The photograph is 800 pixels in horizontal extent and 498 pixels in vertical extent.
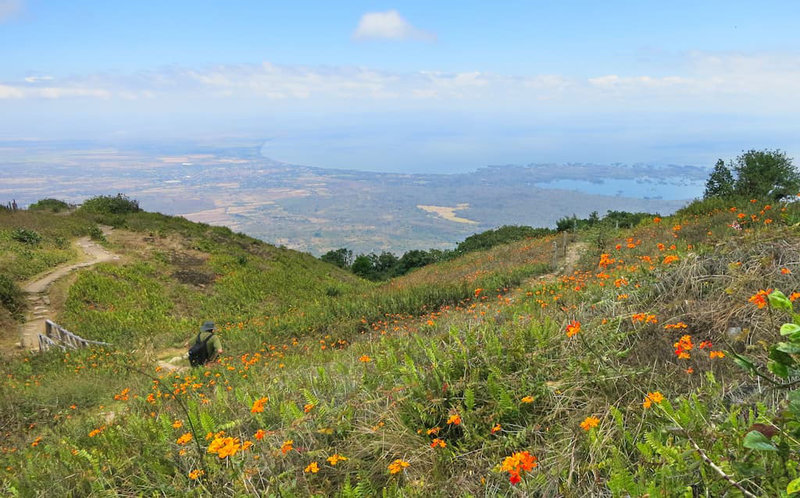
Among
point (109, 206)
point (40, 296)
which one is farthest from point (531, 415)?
point (109, 206)

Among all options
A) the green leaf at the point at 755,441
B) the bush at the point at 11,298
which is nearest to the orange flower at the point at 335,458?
the green leaf at the point at 755,441

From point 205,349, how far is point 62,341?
6271 mm

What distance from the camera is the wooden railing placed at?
39.4 feet

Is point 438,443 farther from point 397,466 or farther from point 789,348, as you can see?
point 789,348

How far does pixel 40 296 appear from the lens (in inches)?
625

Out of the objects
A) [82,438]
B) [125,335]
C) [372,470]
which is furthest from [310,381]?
[125,335]

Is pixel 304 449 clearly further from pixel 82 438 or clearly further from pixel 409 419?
pixel 82 438

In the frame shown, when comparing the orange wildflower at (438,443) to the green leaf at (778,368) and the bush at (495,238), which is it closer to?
the green leaf at (778,368)

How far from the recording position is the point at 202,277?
68.5 ft

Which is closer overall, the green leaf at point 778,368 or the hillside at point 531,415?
the green leaf at point 778,368

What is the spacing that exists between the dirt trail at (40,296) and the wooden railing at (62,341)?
0.46m

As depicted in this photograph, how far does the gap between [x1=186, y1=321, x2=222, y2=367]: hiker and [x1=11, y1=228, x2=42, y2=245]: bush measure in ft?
53.6

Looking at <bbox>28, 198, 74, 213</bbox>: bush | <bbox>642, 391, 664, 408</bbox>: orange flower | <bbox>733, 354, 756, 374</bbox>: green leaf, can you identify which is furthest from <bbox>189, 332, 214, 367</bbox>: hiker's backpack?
<bbox>28, 198, 74, 213</bbox>: bush

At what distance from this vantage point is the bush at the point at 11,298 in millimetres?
14586
